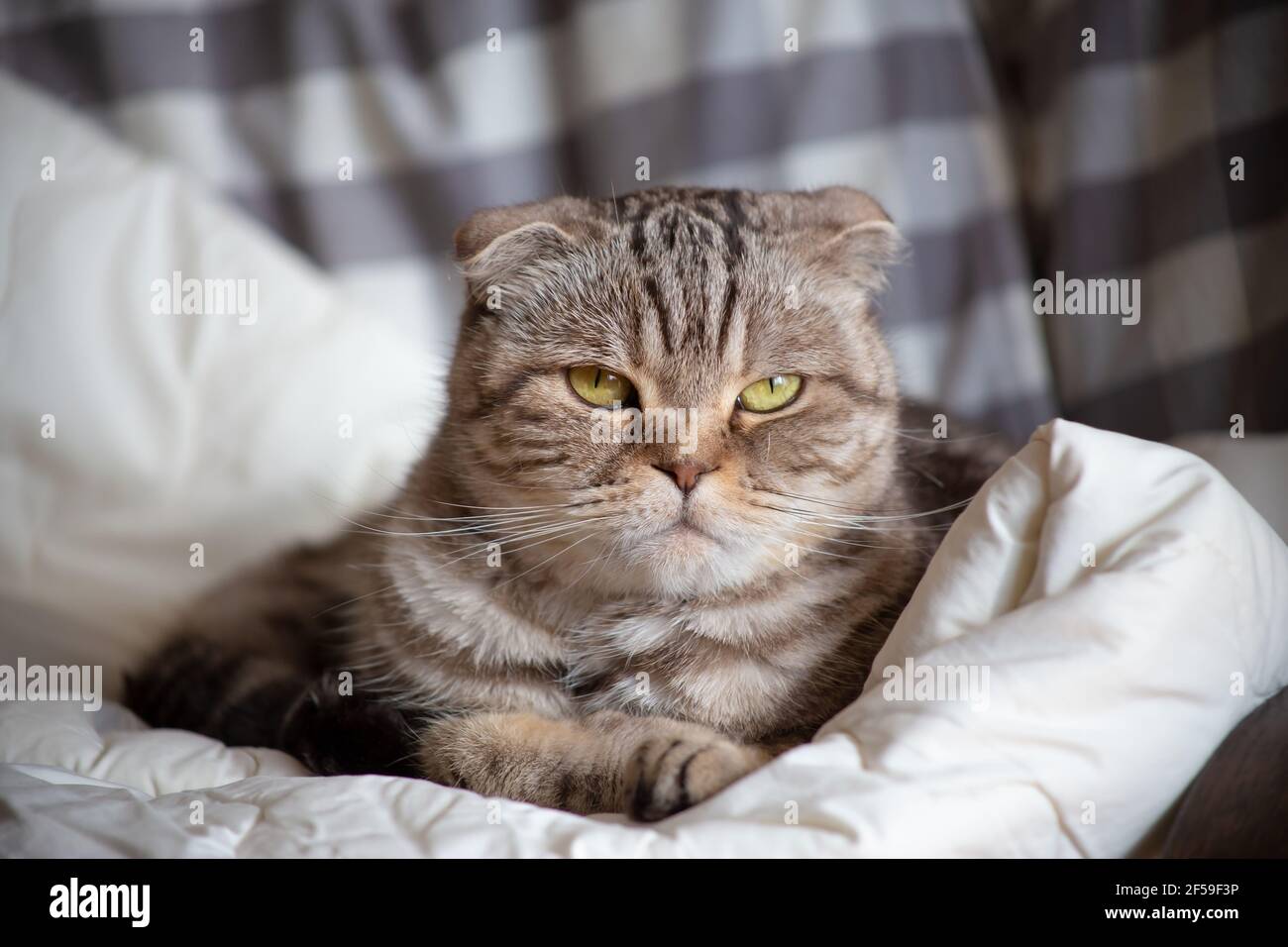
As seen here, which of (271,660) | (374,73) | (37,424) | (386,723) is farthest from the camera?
(374,73)

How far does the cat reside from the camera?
104cm

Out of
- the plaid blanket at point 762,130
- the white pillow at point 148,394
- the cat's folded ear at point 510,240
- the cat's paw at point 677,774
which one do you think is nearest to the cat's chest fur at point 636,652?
the cat's paw at point 677,774

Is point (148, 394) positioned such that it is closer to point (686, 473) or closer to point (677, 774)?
point (686, 473)

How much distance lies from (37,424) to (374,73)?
99 centimetres

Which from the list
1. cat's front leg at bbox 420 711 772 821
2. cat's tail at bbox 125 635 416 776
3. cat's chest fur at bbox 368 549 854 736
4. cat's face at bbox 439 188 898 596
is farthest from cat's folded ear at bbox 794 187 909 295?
cat's tail at bbox 125 635 416 776

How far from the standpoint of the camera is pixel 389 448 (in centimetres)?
200

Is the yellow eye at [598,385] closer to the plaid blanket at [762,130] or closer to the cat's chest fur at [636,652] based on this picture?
the cat's chest fur at [636,652]

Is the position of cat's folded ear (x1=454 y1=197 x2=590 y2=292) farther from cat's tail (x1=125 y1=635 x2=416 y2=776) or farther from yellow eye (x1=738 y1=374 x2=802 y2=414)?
cat's tail (x1=125 y1=635 x2=416 y2=776)

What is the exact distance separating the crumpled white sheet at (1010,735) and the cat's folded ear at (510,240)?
1.80 ft

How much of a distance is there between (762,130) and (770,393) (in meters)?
1.18

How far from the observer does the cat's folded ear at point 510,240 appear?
3.72 feet
